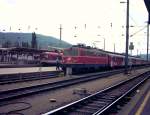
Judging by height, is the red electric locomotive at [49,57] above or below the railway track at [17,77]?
above

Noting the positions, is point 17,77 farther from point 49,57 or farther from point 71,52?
point 49,57

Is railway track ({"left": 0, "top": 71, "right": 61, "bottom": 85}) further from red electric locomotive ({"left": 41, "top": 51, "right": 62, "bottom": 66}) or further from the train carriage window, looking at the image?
red electric locomotive ({"left": 41, "top": 51, "right": 62, "bottom": 66})

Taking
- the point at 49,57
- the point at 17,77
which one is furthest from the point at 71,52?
the point at 49,57

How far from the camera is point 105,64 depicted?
46406 mm

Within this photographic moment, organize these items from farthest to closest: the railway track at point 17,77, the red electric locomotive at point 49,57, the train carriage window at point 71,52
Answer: the red electric locomotive at point 49,57, the train carriage window at point 71,52, the railway track at point 17,77

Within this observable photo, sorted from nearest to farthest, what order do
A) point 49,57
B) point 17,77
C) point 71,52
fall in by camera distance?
point 17,77, point 71,52, point 49,57

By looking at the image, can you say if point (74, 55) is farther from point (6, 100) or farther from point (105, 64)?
point (6, 100)

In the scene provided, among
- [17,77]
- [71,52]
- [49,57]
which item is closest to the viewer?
[17,77]

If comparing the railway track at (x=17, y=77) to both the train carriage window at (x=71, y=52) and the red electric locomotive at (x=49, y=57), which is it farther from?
the red electric locomotive at (x=49, y=57)

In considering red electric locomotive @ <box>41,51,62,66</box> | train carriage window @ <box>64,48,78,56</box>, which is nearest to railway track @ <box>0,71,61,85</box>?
train carriage window @ <box>64,48,78,56</box>

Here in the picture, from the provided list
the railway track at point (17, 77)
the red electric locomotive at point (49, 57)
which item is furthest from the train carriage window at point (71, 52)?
the red electric locomotive at point (49, 57)

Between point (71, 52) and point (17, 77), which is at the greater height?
point (71, 52)

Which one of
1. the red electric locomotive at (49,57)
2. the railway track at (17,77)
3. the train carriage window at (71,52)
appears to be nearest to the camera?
the railway track at (17,77)

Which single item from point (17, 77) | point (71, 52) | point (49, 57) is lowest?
point (17, 77)
